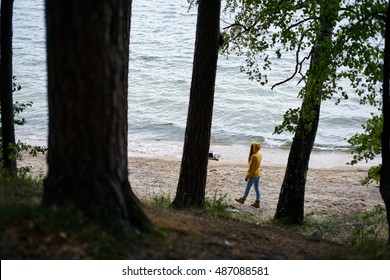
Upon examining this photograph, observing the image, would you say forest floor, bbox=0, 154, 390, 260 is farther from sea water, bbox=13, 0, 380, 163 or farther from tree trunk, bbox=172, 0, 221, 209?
sea water, bbox=13, 0, 380, 163

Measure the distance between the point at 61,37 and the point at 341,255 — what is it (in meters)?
3.78

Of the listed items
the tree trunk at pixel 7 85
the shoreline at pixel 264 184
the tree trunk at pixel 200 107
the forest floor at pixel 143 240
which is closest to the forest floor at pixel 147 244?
the forest floor at pixel 143 240

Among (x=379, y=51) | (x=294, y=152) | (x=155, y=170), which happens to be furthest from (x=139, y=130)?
(x=379, y=51)

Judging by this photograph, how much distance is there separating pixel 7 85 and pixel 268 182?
35.7 ft

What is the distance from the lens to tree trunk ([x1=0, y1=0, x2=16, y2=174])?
954 cm

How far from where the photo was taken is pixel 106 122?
168 inches

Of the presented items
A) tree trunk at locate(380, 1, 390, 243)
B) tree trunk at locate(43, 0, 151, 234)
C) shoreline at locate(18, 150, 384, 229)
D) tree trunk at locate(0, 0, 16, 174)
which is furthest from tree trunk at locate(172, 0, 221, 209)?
tree trunk at locate(43, 0, 151, 234)

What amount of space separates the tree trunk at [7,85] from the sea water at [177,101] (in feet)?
24.1

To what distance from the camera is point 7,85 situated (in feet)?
32.4

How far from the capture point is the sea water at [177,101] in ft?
89.0

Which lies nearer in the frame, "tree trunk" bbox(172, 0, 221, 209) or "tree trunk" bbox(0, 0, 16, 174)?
"tree trunk" bbox(172, 0, 221, 209)

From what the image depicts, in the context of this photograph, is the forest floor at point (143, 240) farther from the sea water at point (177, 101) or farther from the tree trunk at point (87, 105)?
the sea water at point (177, 101)

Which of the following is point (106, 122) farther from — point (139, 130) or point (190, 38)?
point (190, 38)

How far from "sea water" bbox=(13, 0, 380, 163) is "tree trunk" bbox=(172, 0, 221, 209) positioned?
6.01 metres
